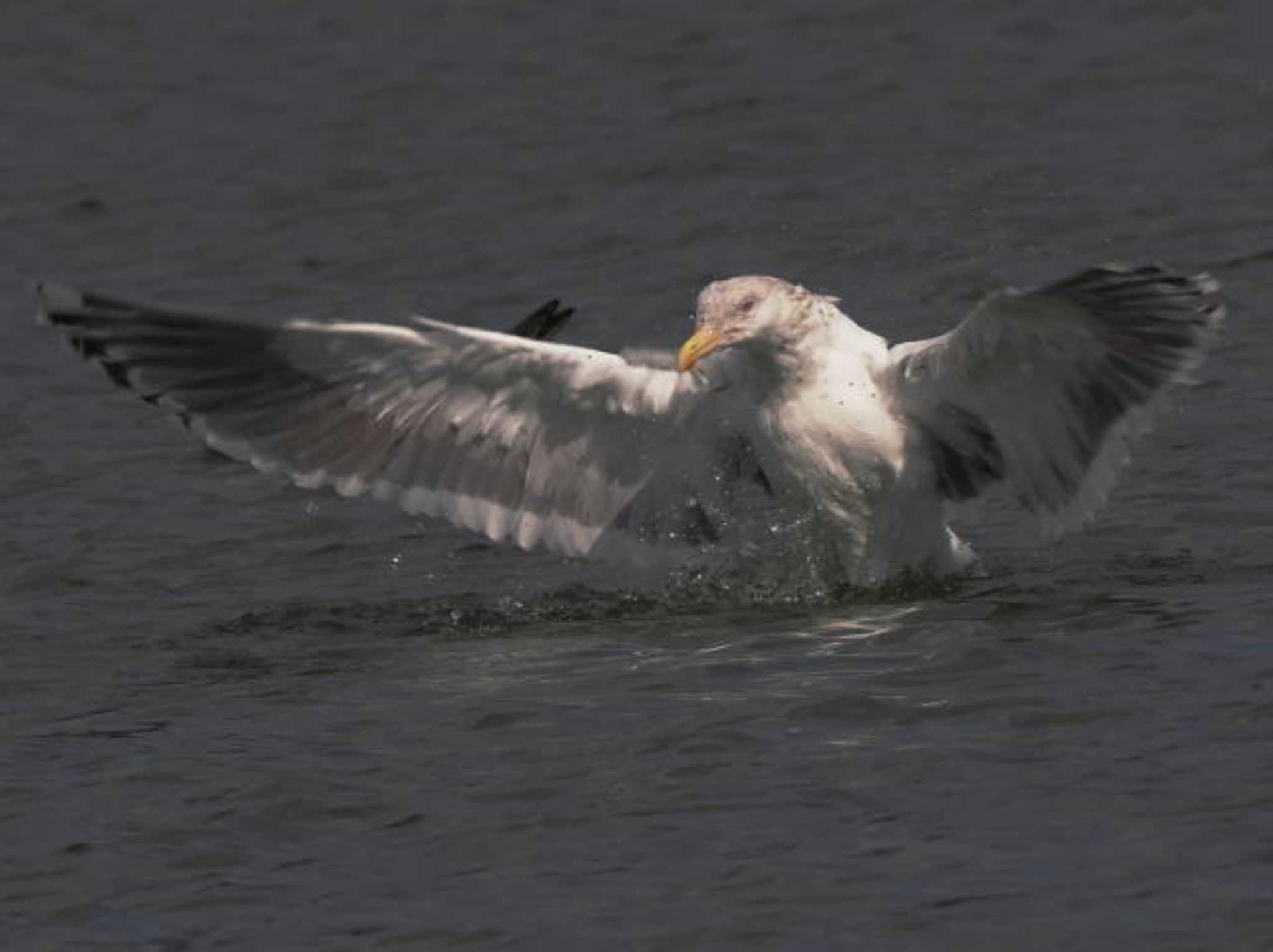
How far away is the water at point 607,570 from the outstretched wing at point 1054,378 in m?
0.32

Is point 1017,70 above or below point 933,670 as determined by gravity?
above

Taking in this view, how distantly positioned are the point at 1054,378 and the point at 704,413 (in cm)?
126

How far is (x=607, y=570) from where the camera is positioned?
11.9 metres

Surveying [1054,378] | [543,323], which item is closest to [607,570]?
[543,323]

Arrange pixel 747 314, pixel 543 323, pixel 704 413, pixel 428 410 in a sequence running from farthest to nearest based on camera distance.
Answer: pixel 543 323 → pixel 428 410 → pixel 704 413 → pixel 747 314

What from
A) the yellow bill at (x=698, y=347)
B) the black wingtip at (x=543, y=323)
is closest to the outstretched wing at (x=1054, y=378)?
the yellow bill at (x=698, y=347)

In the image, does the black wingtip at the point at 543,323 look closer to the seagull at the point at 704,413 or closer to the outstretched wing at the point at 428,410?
the seagull at the point at 704,413

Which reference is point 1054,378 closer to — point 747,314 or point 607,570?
point 747,314

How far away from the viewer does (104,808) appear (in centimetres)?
881

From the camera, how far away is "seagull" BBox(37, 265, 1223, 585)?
33.0ft

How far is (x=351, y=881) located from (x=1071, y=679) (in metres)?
2.41

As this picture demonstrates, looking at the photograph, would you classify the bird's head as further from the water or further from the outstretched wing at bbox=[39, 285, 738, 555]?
the water

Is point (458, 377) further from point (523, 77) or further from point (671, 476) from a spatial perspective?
point (523, 77)

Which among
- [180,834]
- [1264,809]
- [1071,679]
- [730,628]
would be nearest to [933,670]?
[1071,679]
